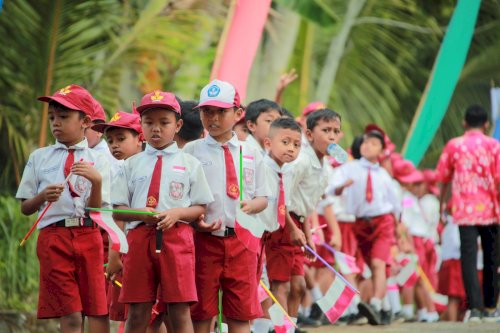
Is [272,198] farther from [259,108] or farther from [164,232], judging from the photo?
[164,232]

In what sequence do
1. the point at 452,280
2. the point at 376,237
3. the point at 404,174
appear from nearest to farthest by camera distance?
the point at 376,237
the point at 452,280
the point at 404,174

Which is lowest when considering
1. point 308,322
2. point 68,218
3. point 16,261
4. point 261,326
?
point 308,322

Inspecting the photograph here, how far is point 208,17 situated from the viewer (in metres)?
14.8

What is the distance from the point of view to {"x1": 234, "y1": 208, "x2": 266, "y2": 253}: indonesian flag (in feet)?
25.0

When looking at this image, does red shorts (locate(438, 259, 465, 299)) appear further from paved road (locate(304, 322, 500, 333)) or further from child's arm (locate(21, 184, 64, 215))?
child's arm (locate(21, 184, 64, 215))

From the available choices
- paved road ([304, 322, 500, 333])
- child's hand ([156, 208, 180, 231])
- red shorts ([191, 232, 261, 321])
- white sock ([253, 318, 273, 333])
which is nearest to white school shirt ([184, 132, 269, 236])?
red shorts ([191, 232, 261, 321])

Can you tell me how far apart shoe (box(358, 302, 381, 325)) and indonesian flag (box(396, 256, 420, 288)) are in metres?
1.48

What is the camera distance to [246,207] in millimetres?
7652

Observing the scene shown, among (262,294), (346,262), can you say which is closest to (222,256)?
(262,294)

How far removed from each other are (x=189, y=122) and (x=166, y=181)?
1.41 m

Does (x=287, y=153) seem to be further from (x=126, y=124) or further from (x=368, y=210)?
(x=368, y=210)

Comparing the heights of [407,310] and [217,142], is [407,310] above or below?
below

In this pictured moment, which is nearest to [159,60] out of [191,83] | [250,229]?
[191,83]

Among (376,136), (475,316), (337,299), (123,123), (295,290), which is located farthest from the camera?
(376,136)
